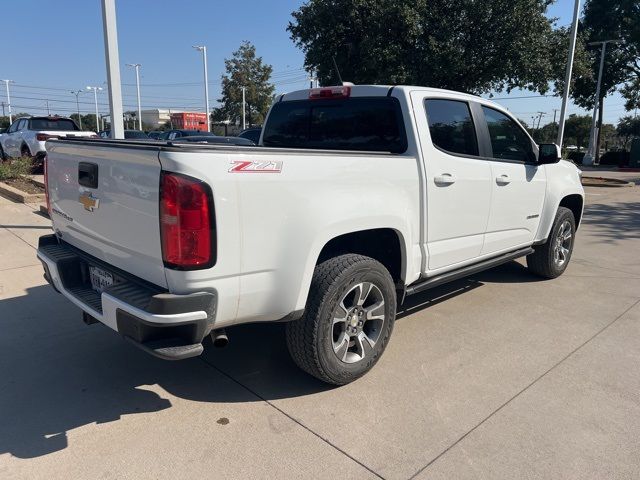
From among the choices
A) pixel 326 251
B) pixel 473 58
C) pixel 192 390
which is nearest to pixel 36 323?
pixel 192 390

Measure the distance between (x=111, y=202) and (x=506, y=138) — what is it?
350 cm

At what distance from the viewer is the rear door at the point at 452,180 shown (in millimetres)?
3662

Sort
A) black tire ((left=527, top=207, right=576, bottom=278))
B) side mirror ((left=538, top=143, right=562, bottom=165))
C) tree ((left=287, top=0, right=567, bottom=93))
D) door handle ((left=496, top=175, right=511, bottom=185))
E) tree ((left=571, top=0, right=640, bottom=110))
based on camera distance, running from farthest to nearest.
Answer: tree ((left=571, top=0, right=640, bottom=110)), tree ((left=287, top=0, right=567, bottom=93)), black tire ((left=527, top=207, right=576, bottom=278)), side mirror ((left=538, top=143, right=562, bottom=165)), door handle ((left=496, top=175, right=511, bottom=185))

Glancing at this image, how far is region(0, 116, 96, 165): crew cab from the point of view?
13.2 m

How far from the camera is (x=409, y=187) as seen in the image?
3.44m

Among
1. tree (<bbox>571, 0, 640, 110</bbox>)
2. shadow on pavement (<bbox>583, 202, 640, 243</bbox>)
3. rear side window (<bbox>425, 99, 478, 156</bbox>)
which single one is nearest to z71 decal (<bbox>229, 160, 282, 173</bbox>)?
rear side window (<bbox>425, 99, 478, 156</bbox>)

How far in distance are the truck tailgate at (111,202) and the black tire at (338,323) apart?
89cm

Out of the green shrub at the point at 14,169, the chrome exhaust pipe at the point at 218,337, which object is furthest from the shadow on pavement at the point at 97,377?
the green shrub at the point at 14,169

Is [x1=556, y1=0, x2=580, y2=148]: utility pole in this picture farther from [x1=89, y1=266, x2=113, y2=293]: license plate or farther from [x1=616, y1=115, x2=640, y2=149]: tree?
[x1=616, y1=115, x2=640, y2=149]: tree

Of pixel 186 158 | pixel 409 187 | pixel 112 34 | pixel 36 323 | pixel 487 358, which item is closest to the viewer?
pixel 186 158

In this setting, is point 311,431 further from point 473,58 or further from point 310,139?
point 473,58

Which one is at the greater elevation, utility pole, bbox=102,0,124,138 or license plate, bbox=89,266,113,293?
utility pole, bbox=102,0,124,138

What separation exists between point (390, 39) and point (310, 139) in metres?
14.6

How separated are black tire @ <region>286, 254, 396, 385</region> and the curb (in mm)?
8375
